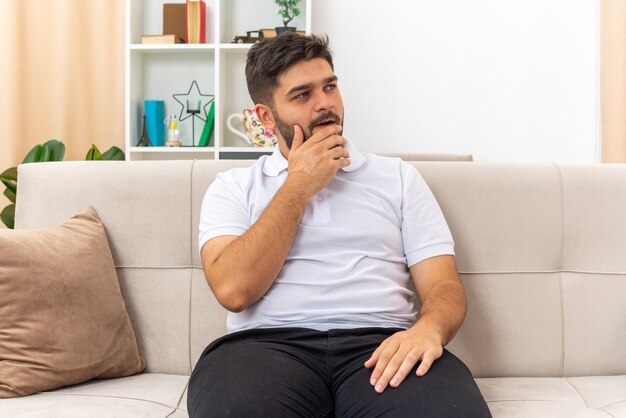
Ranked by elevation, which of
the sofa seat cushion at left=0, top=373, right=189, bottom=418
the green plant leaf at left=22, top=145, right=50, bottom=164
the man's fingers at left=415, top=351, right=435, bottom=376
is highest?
the green plant leaf at left=22, top=145, right=50, bottom=164

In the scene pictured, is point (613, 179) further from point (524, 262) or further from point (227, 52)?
point (227, 52)

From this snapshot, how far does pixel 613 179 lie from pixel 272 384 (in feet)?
3.40

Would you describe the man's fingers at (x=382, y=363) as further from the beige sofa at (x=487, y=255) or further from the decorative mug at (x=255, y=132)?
the decorative mug at (x=255, y=132)

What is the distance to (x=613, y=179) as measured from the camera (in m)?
1.89

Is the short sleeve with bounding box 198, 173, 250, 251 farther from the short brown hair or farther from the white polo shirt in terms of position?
the short brown hair

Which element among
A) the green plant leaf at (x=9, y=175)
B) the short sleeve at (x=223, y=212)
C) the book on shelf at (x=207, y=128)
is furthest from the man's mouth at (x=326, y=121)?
the book on shelf at (x=207, y=128)

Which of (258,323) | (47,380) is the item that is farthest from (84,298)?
(258,323)

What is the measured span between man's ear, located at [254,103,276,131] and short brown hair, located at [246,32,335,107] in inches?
0.6

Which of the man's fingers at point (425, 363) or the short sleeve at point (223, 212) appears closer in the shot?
the man's fingers at point (425, 363)

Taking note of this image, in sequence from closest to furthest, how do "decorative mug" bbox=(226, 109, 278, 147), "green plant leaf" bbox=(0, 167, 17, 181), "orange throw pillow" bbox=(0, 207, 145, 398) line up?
"orange throw pillow" bbox=(0, 207, 145, 398) → "green plant leaf" bbox=(0, 167, 17, 181) → "decorative mug" bbox=(226, 109, 278, 147)

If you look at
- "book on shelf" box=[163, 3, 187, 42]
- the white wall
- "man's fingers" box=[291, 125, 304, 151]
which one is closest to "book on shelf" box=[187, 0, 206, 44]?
"book on shelf" box=[163, 3, 187, 42]

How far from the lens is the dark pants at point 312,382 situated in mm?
1302

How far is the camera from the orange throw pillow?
1.59 m

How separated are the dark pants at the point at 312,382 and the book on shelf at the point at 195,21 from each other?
2.63m
